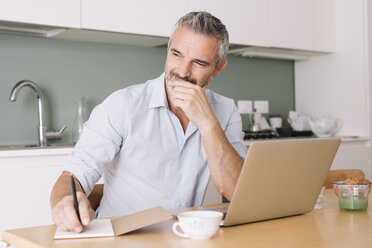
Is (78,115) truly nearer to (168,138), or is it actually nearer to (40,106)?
(40,106)

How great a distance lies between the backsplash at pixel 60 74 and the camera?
289 centimetres

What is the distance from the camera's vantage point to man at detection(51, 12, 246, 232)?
160cm

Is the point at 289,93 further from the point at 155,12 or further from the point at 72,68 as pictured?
the point at 72,68

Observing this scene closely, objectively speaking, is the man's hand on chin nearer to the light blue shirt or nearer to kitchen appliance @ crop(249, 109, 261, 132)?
the light blue shirt

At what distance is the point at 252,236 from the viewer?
1118 mm

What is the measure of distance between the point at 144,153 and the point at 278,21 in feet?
7.42

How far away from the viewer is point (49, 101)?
3041 mm

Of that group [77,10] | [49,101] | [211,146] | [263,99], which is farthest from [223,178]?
[263,99]

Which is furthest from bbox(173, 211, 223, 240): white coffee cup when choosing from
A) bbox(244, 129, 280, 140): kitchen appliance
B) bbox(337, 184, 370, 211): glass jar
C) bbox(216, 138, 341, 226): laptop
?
bbox(244, 129, 280, 140): kitchen appliance

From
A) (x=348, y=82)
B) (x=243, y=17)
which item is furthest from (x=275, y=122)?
(x=243, y=17)

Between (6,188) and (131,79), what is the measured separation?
1.25 metres

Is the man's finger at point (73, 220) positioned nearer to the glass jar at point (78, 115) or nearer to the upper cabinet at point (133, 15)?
the upper cabinet at point (133, 15)

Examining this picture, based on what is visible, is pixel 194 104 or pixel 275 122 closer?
pixel 194 104

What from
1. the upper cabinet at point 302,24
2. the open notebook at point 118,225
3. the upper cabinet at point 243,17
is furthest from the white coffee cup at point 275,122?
the open notebook at point 118,225
